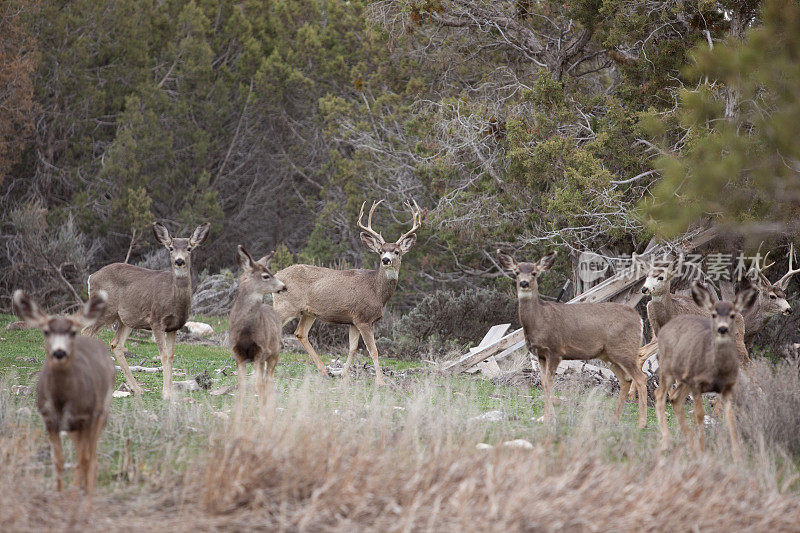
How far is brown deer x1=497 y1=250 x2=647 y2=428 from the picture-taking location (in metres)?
8.84

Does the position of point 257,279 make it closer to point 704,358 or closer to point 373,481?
point 373,481

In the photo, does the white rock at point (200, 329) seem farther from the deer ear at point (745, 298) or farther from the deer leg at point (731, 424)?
the deer ear at point (745, 298)

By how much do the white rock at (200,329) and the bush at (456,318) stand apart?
3228mm

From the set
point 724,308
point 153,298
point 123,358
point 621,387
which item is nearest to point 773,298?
point 621,387

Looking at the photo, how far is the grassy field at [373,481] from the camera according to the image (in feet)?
15.8

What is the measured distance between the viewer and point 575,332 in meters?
8.95

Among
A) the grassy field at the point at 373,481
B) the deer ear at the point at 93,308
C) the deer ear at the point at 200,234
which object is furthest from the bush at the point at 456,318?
the deer ear at the point at 93,308

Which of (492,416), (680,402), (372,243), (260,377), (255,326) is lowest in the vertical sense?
(492,416)

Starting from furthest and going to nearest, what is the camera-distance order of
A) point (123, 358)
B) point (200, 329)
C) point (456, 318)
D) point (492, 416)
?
1. point (200, 329)
2. point (456, 318)
3. point (123, 358)
4. point (492, 416)

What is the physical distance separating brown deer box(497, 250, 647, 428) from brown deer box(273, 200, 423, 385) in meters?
3.13

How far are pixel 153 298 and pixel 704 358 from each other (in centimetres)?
568

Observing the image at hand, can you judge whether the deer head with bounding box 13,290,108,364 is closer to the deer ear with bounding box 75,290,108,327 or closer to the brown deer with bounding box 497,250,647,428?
the deer ear with bounding box 75,290,108,327

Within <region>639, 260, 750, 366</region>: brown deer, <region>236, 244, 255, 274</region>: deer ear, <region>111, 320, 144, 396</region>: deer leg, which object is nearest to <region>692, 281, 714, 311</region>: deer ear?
<region>639, 260, 750, 366</region>: brown deer

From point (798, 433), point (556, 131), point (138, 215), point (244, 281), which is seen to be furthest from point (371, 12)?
point (798, 433)
